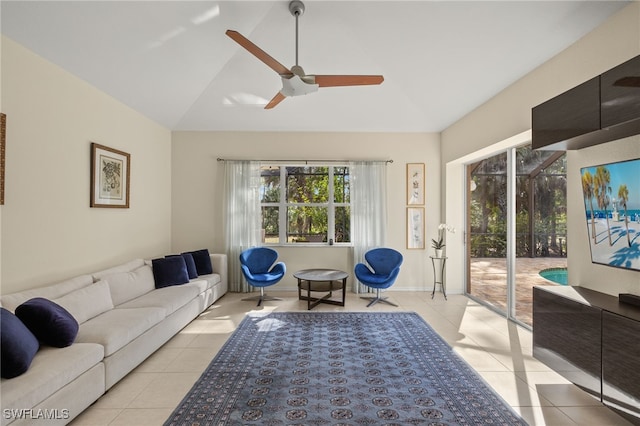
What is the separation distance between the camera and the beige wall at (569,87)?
2.32 metres

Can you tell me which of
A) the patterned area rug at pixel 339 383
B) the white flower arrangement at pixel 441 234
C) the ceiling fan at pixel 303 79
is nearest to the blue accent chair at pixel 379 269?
the white flower arrangement at pixel 441 234

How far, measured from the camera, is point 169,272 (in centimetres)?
425

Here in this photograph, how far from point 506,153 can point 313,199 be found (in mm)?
3215

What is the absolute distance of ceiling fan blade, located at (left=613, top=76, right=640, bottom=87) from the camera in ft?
6.07

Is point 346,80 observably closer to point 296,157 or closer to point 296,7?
point 296,7

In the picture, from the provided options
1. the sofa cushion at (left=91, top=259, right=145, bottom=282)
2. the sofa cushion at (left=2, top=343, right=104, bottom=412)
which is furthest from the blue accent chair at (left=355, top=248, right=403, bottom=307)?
the sofa cushion at (left=2, top=343, right=104, bottom=412)

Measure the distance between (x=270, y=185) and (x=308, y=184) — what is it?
2.37 ft

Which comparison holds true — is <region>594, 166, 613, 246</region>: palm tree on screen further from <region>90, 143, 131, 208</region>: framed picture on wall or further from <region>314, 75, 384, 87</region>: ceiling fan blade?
<region>90, 143, 131, 208</region>: framed picture on wall

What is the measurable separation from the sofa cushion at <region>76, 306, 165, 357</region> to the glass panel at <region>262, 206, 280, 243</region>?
2.75 m

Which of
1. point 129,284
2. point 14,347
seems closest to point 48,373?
point 14,347

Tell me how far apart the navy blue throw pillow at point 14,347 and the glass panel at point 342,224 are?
14.7ft

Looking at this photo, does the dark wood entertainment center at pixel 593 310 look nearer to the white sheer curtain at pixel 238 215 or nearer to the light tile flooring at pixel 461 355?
the light tile flooring at pixel 461 355

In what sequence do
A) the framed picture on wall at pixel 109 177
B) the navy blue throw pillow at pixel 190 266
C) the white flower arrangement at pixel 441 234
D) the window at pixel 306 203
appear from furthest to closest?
the window at pixel 306 203 → the white flower arrangement at pixel 441 234 → the navy blue throw pillow at pixel 190 266 → the framed picture on wall at pixel 109 177

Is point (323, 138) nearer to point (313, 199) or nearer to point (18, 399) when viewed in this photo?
point (313, 199)
